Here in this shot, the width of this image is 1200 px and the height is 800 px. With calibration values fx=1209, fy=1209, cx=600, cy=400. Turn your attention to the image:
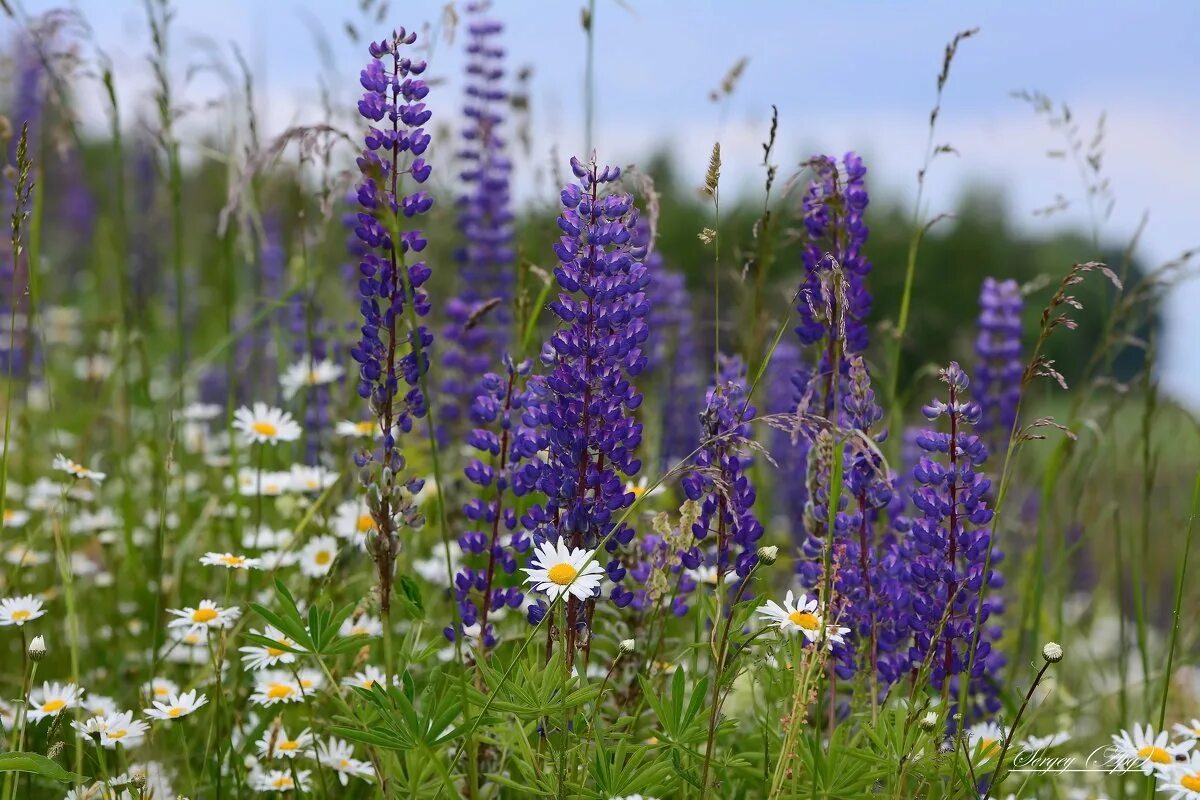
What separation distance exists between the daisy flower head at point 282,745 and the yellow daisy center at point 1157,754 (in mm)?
1799

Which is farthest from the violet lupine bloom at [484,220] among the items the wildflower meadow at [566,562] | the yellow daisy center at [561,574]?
the yellow daisy center at [561,574]

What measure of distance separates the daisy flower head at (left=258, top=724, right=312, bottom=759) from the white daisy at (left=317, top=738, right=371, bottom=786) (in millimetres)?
42

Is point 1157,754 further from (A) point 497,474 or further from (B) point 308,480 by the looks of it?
(B) point 308,480

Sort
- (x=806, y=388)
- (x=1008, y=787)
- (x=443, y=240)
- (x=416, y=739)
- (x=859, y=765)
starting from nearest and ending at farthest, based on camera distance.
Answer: (x=416, y=739) → (x=859, y=765) → (x=806, y=388) → (x=1008, y=787) → (x=443, y=240)

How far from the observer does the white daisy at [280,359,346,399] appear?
432 centimetres

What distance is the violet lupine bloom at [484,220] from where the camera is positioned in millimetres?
4887

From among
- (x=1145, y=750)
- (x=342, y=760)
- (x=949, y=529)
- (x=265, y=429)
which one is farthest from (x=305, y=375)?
(x=1145, y=750)

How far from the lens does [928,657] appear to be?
223 cm

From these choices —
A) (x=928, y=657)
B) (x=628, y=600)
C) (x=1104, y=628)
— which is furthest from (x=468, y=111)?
(x=1104, y=628)

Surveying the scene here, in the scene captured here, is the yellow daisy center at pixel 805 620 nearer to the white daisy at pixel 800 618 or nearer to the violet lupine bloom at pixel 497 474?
the white daisy at pixel 800 618

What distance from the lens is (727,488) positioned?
228 centimetres

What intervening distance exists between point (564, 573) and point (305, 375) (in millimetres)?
2289

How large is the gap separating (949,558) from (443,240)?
14.7 feet

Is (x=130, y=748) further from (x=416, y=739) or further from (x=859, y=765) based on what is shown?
(x=859, y=765)
